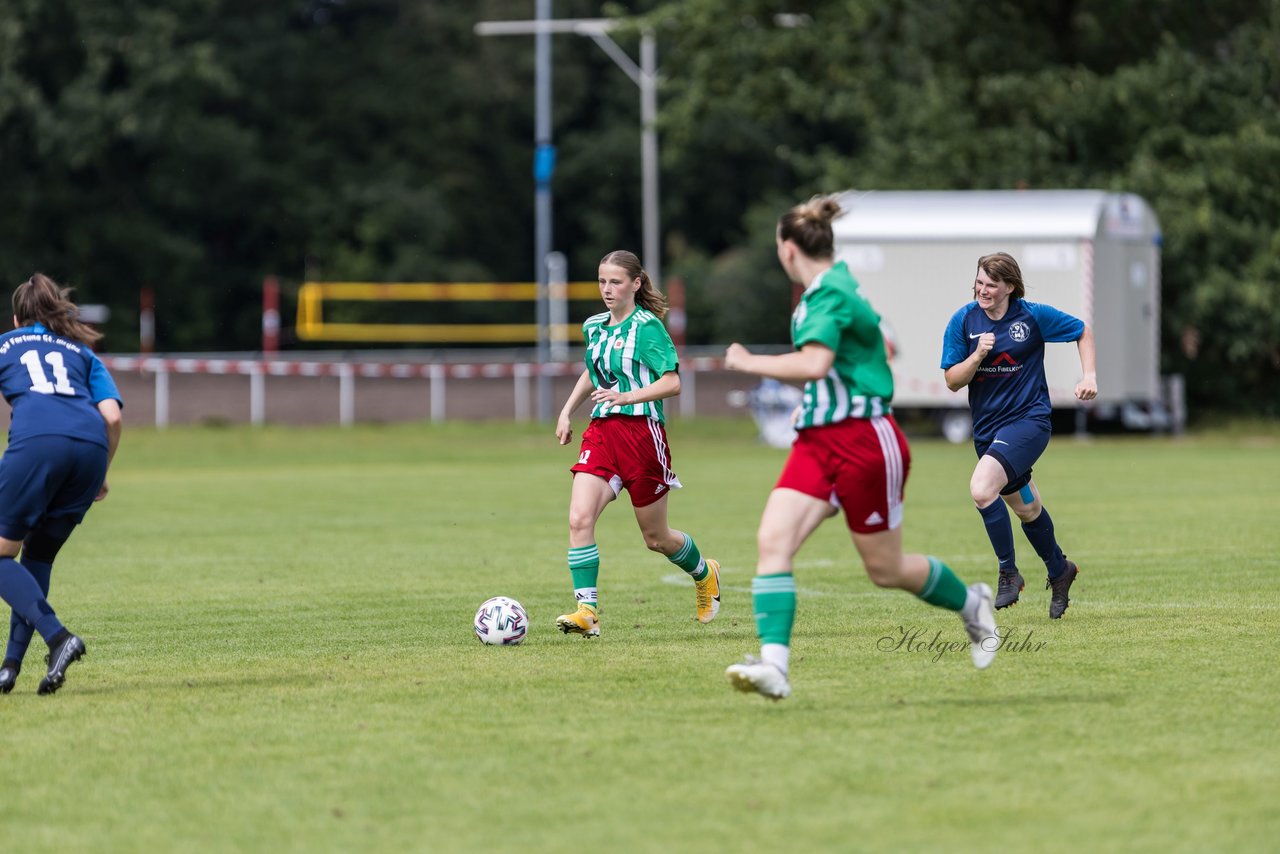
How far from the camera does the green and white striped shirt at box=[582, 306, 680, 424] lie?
31.1 ft

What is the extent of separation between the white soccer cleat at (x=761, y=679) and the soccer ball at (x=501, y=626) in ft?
7.19

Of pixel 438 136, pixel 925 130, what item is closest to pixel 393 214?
pixel 438 136

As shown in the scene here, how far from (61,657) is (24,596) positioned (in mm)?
322

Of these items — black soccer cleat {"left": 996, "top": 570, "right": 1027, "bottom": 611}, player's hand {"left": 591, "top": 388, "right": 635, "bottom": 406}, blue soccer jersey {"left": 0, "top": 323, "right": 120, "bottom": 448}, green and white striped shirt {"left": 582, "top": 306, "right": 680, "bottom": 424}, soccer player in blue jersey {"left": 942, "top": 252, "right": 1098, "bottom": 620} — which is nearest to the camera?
blue soccer jersey {"left": 0, "top": 323, "right": 120, "bottom": 448}

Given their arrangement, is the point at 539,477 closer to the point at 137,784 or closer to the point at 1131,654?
the point at 1131,654

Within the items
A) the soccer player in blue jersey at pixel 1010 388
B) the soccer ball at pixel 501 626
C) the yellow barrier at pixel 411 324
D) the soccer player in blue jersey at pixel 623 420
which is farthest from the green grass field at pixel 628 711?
the yellow barrier at pixel 411 324

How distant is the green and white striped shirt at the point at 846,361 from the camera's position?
7.05 m

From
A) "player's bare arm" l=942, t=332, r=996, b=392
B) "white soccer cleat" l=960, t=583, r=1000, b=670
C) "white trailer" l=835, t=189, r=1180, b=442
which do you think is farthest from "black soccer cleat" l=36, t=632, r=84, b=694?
"white trailer" l=835, t=189, r=1180, b=442

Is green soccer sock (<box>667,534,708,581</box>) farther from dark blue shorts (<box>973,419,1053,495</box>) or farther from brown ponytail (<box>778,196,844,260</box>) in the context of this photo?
brown ponytail (<box>778,196,844,260</box>)

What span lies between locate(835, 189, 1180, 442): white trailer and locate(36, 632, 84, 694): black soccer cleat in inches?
850

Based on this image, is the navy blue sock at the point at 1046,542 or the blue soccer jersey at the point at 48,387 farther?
the navy blue sock at the point at 1046,542

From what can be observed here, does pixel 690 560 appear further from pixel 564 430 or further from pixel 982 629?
pixel 982 629

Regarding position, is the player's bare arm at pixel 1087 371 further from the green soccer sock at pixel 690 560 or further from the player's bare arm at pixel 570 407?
the player's bare arm at pixel 570 407

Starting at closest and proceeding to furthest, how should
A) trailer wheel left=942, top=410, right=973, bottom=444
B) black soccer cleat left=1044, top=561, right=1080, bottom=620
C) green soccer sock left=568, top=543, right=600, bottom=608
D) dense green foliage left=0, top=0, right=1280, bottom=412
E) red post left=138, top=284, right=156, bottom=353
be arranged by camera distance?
1. green soccer sock left=568, top=543, right=600, bottom=608
2. black soccer cleat left=1044, top=561, right=1080, bottom=620
3. trailer wheel left=942, top=410, right=973, bottom=444
4. dense green foliage left=0, top=0, right=1280, bottom=412
5. red post left=138, top=284, right=156, bottom=353
